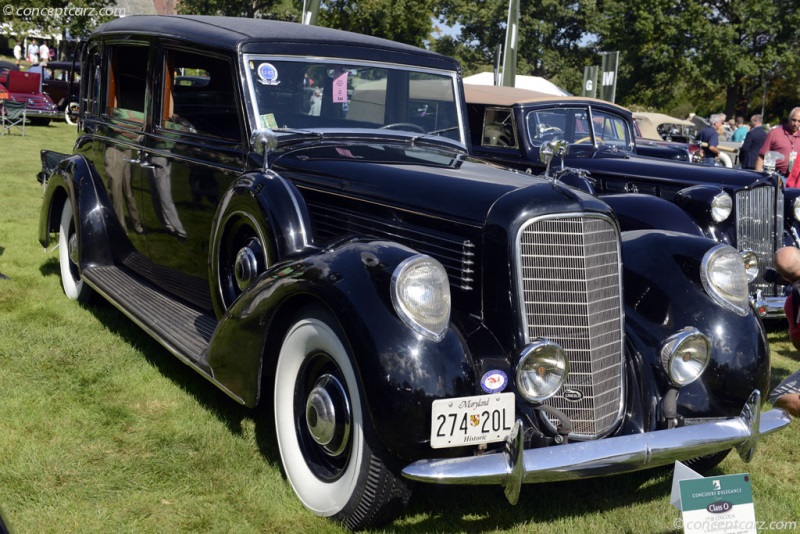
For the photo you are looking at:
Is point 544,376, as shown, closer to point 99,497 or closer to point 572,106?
point 99,497

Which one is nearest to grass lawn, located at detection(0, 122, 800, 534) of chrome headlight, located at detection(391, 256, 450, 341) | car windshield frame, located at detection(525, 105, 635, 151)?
chrome headlight, located at detection(391, 256, 450, 341)

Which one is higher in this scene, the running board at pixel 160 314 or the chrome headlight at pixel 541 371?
the chrome headlight at pixel 541 371

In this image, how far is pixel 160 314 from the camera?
4.40 m

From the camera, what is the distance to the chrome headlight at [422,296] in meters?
2.76

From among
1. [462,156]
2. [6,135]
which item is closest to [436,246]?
[462,156]

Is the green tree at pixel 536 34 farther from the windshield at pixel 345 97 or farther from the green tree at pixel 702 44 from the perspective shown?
the windshield at pixel 345 97

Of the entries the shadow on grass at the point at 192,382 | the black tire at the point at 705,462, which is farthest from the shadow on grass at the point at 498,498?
the black tire at the point at 705,462

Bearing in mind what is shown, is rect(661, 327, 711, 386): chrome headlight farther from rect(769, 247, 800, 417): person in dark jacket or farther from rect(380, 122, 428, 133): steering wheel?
rect(380, 122, 428, 133): steering wheel

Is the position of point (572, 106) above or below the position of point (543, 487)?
above

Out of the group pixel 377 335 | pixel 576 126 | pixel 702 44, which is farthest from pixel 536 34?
pixel 377 335

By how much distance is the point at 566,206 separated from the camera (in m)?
3.11

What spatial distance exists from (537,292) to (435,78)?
2.11 meters

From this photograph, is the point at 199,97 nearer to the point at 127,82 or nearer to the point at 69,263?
the point at 127,82

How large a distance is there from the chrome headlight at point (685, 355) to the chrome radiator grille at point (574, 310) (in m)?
0.22
